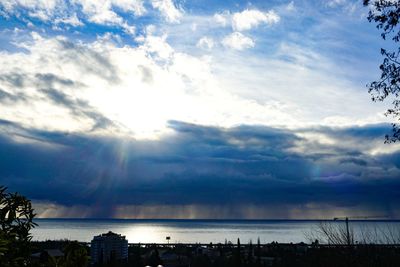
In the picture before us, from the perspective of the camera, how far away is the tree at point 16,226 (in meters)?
4.17

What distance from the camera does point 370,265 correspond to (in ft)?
69.7

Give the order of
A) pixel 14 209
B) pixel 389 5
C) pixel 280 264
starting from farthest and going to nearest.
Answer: pixel 280 264
pixel 389 5
pixel 14 209

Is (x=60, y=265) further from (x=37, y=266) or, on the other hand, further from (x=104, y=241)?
(x=104, y=241)

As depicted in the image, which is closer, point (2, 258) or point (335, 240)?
point (2, 258)

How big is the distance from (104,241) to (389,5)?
64.2m

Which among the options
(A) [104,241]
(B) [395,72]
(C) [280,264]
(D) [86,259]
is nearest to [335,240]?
(B) [395,72]

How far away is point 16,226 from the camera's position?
173 inches

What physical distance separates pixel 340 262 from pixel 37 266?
2354 centimetres

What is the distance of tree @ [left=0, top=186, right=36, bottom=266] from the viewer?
13.7 feet

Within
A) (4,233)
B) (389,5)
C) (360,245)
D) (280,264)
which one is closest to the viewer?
(4,233)

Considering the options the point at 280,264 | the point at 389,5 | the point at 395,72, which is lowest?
the point at 280,264

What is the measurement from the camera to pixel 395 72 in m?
11.2

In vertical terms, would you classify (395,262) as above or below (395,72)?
below

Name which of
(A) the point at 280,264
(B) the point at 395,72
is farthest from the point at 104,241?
(B) the point at 395,72
